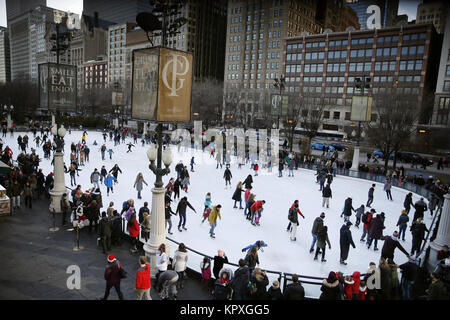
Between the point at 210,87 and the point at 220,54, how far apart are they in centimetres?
6667

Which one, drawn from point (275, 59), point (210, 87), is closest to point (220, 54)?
point (275, 59)

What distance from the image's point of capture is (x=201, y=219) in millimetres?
13711

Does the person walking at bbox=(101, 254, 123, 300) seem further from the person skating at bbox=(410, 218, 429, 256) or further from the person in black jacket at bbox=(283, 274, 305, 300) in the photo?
the person skating at bbox=(410, 218, 429, 256)

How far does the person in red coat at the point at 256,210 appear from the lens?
12914 millimetres

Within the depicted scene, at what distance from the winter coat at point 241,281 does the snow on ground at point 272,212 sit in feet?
6.50

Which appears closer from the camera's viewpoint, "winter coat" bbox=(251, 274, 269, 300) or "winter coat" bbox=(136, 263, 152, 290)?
"winter coat" bbox=(251, 274, 269, 300)

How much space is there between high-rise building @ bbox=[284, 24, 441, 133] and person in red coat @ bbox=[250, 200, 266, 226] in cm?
4800

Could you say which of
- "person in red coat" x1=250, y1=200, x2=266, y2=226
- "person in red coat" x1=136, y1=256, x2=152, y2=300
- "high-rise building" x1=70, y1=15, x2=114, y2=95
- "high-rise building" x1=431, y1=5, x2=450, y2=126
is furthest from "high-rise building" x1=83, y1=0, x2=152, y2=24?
"person in red coat" x1=136, y1=256, x2=152, y2=300

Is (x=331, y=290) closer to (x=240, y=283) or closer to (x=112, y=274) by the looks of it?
(x=240, y=283)

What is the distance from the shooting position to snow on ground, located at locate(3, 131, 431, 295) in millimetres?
10297

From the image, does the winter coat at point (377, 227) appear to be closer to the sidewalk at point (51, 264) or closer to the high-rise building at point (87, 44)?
the sidewalk at point (51, 264)

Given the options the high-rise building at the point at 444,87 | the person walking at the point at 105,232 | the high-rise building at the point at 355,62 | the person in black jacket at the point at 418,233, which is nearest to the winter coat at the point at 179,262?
the person walking at the point at 105,232
